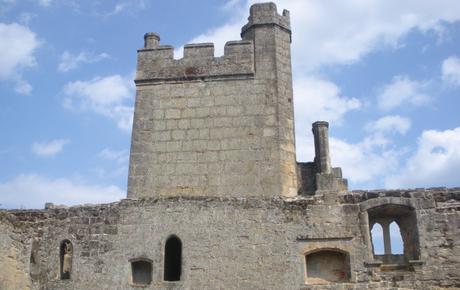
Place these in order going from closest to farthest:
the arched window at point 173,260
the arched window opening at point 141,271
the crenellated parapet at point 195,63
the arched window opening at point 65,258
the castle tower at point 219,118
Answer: the arched window opening at point 141,271
the arched window at point 173,260
the arched window opening at point 65,258
the castle tower at point 219,118
the crenellated parapet at point 195,63

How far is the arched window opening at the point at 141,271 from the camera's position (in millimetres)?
12094

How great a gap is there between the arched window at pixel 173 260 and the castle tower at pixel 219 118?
1803 millimetres

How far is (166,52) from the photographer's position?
1511 cm

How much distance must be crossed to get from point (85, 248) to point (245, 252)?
3.44 metres

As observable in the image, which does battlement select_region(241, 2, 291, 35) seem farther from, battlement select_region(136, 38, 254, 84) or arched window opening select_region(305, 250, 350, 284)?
arched window opening select_region(305, 250, 350, 284)

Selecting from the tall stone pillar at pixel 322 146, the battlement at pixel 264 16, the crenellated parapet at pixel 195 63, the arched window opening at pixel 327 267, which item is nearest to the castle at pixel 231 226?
the arched window opening at pixel 327 267

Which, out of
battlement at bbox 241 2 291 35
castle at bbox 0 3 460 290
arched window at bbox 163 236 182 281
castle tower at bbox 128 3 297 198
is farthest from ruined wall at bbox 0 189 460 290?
battlement at bbox 241 2 291 35

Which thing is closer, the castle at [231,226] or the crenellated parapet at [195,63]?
the castle at [231,226]

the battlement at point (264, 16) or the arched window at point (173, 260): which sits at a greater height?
the battlement at point (264, 16)

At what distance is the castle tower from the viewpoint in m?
13.9

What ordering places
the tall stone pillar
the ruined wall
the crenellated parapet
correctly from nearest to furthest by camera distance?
the ruined wall < the crenellated parapet < the tall stone pillar

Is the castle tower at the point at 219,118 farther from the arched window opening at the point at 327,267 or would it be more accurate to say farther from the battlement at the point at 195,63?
the arched window opening at the point at 327,267

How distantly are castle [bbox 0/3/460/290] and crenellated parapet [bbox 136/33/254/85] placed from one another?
2.60 feet

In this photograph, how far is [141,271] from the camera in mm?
12195
